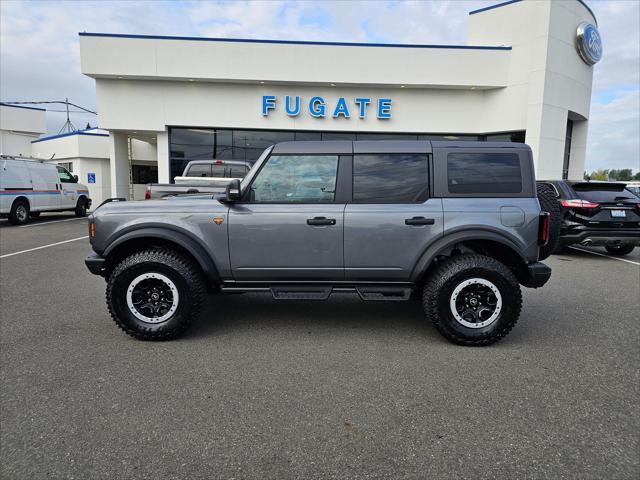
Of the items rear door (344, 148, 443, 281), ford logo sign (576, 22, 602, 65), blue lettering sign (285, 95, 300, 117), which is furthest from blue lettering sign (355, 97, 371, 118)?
rear door (344, 148, 443, 281)

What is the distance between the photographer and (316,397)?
3.00m

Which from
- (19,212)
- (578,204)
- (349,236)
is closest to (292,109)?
(19,212)

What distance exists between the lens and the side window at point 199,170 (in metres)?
10.8

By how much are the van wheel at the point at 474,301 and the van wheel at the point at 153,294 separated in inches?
92.8

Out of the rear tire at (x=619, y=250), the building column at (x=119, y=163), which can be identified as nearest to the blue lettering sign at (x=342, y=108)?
the building column at (x=119, y=163)

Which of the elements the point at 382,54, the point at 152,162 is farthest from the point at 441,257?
the point at 152,162

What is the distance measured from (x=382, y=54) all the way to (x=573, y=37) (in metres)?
8.15

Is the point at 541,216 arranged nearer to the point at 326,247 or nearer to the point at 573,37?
the point at 326,247

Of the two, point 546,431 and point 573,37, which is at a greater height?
point 573,37

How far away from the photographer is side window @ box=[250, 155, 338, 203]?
13.6 feet

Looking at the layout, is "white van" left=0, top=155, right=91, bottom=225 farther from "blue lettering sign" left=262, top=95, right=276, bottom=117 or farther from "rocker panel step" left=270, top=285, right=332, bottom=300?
"rocker panel step" left=270, top=285, right=332, bottom=300

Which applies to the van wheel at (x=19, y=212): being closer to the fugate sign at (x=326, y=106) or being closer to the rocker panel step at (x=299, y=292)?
the fugate sign at (x=326, y=106)

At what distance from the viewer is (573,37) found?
1695cm

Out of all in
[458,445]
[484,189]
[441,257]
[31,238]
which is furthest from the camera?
[31,238]
